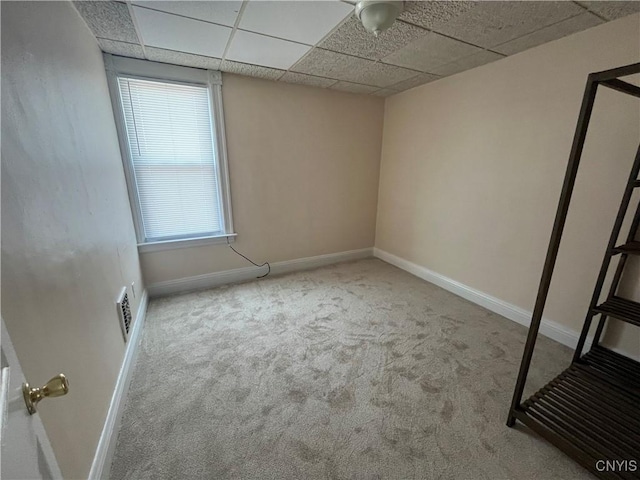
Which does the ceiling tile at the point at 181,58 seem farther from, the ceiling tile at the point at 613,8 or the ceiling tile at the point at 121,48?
the ceiling tile at the point at 613,8

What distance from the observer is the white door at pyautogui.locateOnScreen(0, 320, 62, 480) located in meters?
0.46

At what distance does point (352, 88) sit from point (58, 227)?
2.93 meters

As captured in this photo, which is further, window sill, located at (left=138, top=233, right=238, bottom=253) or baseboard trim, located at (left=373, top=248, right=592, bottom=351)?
window sill, located at (left=138, top=233, right=238, bottom=253)

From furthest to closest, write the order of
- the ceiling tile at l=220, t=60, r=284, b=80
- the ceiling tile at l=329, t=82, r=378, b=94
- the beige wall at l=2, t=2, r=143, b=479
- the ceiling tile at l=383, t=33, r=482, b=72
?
1. the ceiling tile at l=329, t=82, r=378, b=94
2. the ceiling tile at l=220, t=60, r=284, b=80
3. the ceiling tile at l=383, t=33, r=482, b=72
4. the beige wall at l=2, t=2, r=143, b=479

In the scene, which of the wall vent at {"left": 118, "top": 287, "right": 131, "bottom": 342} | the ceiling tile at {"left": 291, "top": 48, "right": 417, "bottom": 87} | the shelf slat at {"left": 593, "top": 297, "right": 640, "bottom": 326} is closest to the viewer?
the shelf slat at {"left": 593, "top": 297, "right": 640, "bottom": 326}

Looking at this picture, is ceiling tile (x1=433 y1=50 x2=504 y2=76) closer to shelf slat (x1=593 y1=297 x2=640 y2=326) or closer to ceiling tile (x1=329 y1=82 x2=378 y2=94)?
ceiling tile (x1=329 y1=82 x2=378 y2=94)

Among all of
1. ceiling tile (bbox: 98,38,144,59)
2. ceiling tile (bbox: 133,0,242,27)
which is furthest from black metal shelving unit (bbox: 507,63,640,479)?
ceiling tile (bbox: 98,38,144,59)

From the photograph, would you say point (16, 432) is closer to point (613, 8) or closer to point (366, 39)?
point (366, 39)

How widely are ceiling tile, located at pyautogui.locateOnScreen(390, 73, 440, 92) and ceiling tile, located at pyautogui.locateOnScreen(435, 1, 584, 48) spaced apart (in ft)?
2.49

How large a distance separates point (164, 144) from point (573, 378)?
3.53m

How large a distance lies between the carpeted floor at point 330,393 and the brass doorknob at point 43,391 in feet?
3.06

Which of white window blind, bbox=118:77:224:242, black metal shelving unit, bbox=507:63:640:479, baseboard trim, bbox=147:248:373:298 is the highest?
white window blind, bbox=118:77:224:242

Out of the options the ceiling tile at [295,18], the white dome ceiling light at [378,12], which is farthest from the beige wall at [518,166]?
the ceiling tile at [295,18]

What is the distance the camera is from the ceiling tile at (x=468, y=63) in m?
2.14
